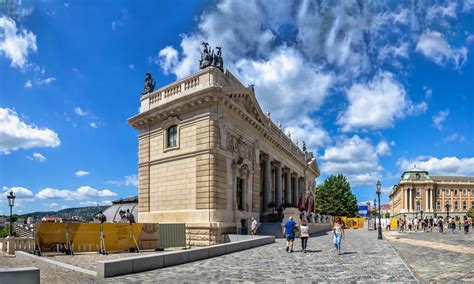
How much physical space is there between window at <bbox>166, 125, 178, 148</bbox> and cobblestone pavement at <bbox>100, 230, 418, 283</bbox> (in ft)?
39.7

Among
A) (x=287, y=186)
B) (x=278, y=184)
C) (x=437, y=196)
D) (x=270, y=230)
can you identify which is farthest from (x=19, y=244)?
(x=437, y=196)

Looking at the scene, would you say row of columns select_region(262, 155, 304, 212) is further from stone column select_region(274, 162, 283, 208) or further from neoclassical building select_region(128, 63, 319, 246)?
neoclassical building select_region(128, 63, 319, 246)

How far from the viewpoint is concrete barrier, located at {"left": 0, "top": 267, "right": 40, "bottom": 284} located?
6.59m

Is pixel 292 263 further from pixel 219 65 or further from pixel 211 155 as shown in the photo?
pixel 219 65

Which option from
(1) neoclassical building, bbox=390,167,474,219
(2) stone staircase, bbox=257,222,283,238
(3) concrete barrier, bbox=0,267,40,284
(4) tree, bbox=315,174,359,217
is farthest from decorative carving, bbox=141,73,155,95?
(1) neoclassical building, bbox=390,167,474,219

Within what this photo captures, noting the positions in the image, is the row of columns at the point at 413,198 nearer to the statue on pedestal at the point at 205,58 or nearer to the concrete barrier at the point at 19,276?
the statue on pedestal at the point at 205,58

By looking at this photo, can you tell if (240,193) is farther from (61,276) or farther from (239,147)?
(61,276)

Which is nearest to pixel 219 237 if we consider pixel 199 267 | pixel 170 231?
pixel 170 231

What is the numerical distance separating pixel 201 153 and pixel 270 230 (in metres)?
8.45

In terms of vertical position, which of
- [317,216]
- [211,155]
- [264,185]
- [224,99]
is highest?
[224,99]

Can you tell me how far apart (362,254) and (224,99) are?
12.5 m

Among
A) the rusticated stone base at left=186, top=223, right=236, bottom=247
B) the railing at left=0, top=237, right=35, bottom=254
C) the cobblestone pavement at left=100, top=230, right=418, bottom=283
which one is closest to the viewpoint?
the cobblestone pavement at left=100, top=230, right=418, bottom=283

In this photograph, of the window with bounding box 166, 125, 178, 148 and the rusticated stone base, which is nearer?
the rusticated stone base

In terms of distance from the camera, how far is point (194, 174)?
26891mm
